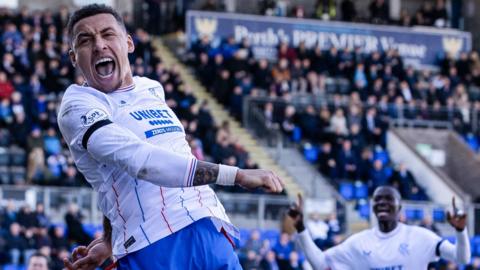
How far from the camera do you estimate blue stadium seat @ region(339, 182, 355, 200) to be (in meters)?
25.9

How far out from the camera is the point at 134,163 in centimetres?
577

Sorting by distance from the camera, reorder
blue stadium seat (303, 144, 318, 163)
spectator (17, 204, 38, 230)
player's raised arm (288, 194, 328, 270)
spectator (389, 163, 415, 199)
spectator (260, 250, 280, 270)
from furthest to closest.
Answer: blue stadium seat (303, 144, 318, 163), spectator (389, 163, 415, 199), spectator (260, 250, 280, 270), spectator (17, 204, 38, 230), player's raised arm (288, 194, 328, 270)

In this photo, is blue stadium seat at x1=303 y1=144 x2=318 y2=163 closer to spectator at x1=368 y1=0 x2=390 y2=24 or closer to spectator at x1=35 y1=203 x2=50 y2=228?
spectator at x1=35 y1=203 x2=50 y2=228

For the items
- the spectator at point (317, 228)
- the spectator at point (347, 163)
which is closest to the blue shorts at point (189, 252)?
the spectator at point (317, 228)

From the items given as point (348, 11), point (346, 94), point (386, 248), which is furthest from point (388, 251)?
point (348, 11)

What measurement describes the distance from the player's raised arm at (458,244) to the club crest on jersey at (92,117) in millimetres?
4864

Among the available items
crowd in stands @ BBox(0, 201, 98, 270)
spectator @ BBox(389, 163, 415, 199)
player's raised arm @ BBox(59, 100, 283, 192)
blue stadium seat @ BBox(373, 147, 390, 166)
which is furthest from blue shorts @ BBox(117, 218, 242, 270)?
blue stadium seat @ BBox(373, 147, 390, 166)

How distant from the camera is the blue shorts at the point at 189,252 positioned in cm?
599

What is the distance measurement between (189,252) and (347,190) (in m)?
20.2

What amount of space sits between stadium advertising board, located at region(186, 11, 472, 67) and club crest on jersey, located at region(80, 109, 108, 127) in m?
26.7

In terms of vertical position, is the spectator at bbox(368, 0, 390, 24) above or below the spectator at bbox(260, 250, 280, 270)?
above

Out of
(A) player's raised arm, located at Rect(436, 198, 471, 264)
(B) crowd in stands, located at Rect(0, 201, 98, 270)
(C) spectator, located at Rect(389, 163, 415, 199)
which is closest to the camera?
(A) player's raised arm, located at Rect(436, 198, 471, 264)

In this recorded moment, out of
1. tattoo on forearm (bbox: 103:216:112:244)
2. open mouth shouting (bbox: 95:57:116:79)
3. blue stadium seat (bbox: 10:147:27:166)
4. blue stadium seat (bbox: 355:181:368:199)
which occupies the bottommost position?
blue stadium seat (bbox: 355:181:368:199)

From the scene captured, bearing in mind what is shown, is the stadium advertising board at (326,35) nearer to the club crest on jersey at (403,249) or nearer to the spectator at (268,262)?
the spectator at (268,262)
